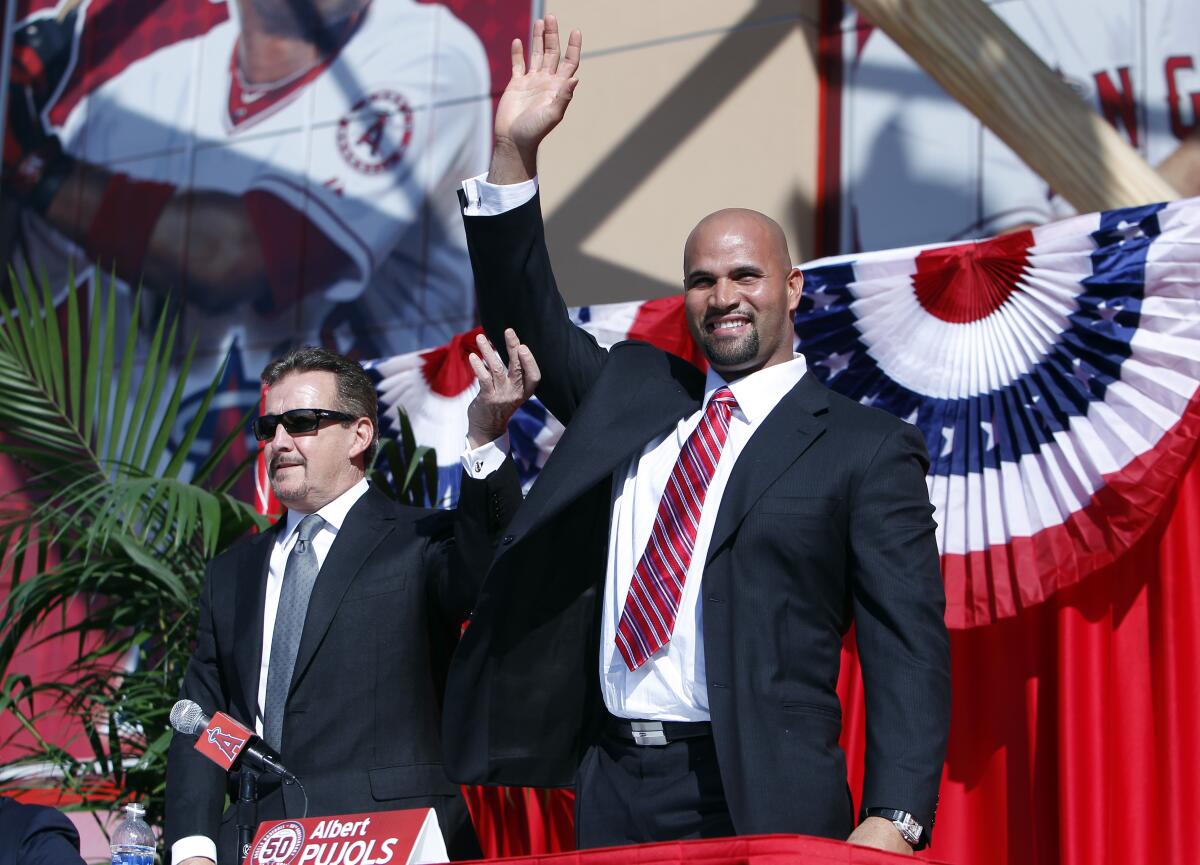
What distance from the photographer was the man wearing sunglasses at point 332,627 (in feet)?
9.39

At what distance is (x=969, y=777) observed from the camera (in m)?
3.51

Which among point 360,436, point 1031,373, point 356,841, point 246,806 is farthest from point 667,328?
point 356,841

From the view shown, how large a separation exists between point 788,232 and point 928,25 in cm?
107

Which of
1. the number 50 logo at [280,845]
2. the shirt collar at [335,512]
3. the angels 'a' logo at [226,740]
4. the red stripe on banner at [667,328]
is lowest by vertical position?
the number 50 logo at [280,845]

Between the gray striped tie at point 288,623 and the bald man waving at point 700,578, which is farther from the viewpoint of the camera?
the gray striped tie at point 288,623

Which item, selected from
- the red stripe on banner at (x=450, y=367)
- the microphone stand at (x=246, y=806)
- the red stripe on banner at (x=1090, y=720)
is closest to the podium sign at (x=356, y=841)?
the microphone stand at (x=246, y=806)

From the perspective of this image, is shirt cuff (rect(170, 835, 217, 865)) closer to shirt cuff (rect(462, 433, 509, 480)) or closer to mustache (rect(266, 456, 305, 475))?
mustache (rect(266, 456, 305, 475))

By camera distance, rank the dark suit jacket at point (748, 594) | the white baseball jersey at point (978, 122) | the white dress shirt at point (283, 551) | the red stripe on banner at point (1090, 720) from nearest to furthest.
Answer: the dark suit jacket at point (748, 594) < the white dress shirt at point (283, 551) < the red stripe on banner at point (1090, 720) < the white baseball jersey at point (978, 122)

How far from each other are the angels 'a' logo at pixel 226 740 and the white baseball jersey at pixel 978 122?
3174 mm

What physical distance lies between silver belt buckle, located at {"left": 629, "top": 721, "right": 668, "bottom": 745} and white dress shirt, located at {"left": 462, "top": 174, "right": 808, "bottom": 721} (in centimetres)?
1

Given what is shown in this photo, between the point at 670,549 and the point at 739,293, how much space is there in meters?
0.42

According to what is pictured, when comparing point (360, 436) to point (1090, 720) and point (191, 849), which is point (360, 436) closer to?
point (191, 849)

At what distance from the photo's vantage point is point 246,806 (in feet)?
8.87

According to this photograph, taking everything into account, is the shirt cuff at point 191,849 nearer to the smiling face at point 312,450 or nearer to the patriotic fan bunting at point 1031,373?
the smiling face at point 312,450
